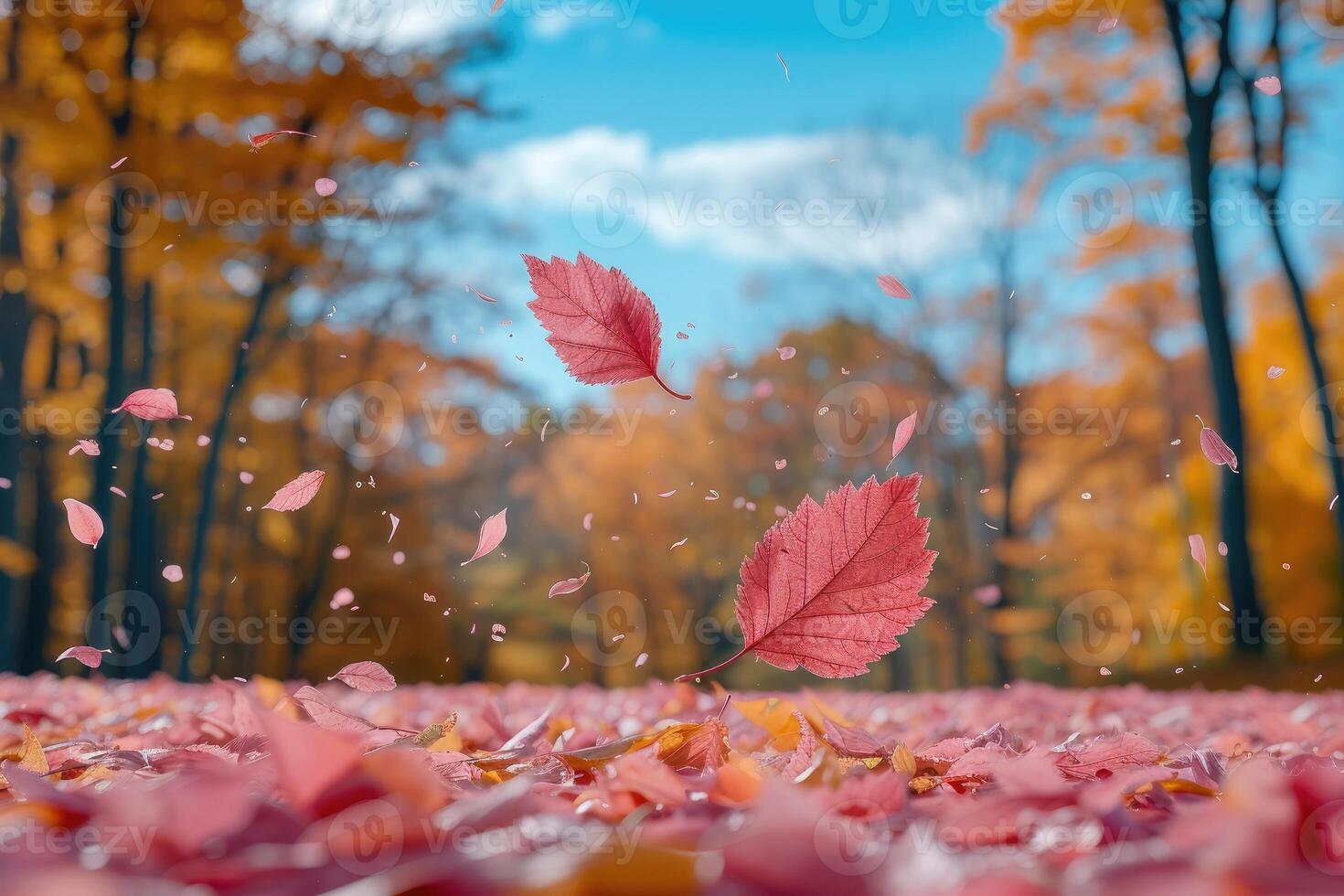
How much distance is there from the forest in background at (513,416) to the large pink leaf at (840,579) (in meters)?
3.15

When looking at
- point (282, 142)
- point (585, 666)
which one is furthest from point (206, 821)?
point (585, 666)

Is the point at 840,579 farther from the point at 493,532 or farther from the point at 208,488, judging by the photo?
the point at 208,488

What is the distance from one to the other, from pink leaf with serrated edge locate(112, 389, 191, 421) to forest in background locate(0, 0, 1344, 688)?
2598 millimetres

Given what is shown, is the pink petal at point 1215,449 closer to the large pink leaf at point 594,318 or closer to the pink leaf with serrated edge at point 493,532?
the large pink leaf at point 594,318

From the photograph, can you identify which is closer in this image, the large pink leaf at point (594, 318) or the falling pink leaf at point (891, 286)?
the large pink leaf at point (594, 318)

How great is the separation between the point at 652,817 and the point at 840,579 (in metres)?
0.43

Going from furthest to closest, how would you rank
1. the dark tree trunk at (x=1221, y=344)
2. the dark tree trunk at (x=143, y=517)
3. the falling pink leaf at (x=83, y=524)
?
the dark tree trunk at (x=143, y=517), the dark tree trunk at (x=1221, y=344), the falling pink leaf at (x=83, y=524)

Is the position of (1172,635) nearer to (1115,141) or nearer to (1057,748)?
(1115,141)

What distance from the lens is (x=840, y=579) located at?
1.23 metres

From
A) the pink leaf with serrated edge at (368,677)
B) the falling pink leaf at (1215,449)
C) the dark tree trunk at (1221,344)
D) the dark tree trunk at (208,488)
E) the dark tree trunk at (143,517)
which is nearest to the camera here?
the pink leaf with serrated edge at (368,677)

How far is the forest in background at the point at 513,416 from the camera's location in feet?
23.8

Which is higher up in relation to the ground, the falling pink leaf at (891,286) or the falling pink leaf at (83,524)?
the falling pink leaf at (891,286)

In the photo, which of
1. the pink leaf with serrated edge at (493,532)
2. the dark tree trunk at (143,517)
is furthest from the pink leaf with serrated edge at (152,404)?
the dark tree trunk at (143,517)

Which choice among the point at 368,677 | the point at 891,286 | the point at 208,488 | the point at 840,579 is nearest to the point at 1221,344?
the point at 891,286
